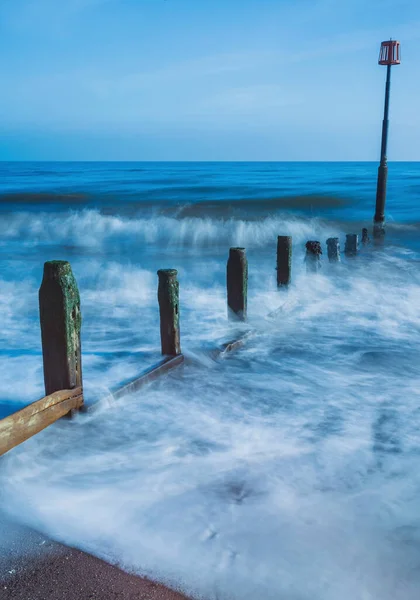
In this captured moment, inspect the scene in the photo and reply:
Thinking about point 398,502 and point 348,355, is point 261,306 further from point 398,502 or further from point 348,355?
point 398,502

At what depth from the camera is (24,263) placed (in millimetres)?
12328

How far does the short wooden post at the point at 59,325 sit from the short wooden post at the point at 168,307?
123 centimetres

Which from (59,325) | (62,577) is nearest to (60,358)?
(59,325)

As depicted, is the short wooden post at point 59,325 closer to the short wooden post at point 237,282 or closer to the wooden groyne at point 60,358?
the wooden groyne at point 60,358

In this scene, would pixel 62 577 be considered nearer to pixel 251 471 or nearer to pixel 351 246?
pixel 251 471

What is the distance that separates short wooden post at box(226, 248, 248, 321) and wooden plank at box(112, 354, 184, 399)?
1366 millimetres

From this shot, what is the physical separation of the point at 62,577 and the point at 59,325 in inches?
64.8

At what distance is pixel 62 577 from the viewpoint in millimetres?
2402

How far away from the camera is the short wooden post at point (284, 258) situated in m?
7.91

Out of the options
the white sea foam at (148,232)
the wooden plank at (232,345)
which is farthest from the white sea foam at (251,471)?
the white sea foam at (148,232)

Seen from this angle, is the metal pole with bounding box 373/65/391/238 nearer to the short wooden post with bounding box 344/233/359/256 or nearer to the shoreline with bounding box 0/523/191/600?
the short wooden post with bounding box 344/233/359/256

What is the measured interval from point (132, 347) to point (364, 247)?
384 inches

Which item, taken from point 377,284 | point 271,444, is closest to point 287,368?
point 271,444

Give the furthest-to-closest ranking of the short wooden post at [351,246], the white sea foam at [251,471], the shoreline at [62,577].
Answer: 1. the short wooden post at [351,246]
2. the white sea foam at [251,471]
3. the shoreline at [62,577]
